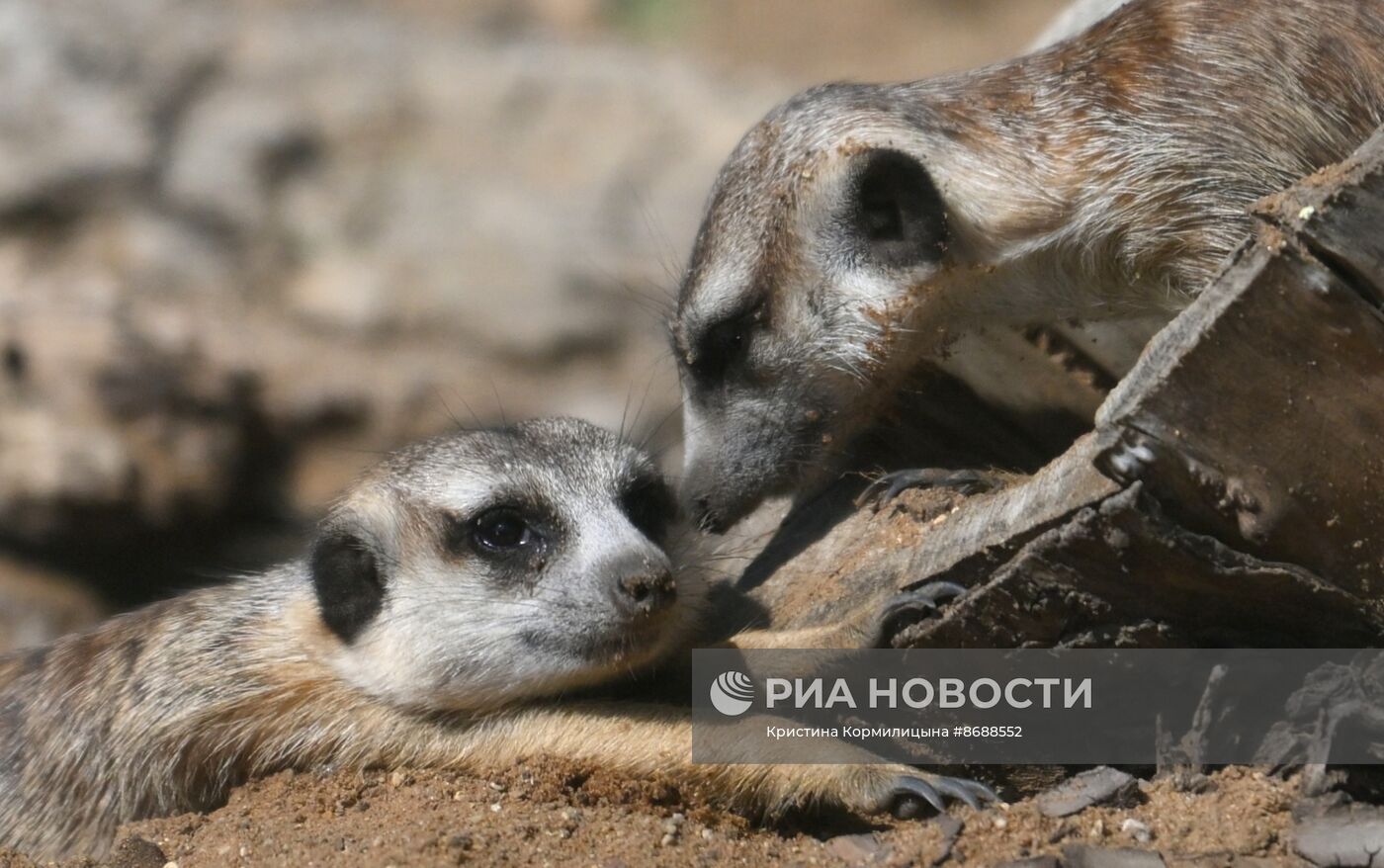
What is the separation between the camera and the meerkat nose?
144 inches

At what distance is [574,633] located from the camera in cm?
371

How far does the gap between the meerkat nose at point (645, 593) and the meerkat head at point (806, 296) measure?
70 cm

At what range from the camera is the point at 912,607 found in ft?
10.9

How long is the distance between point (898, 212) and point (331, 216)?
26.7 feet

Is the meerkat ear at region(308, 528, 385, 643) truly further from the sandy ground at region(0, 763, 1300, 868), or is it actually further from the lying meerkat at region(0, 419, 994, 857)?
the sandy ground at region(0, 763, 1300, 868)

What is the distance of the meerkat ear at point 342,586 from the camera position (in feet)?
13.2

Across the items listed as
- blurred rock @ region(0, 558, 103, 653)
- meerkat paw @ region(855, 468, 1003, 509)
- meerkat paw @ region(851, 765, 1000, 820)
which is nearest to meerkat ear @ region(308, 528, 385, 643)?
meerkat paw @ region(855, 468, 1003, 509)

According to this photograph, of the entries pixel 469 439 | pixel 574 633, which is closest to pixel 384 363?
pixel 469 439

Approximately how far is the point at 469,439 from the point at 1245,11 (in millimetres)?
2596

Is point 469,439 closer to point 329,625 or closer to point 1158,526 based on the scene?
point 329,625

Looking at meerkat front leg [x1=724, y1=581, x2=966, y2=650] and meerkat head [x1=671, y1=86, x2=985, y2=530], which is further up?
meerkat head [x1=671, y1=86, x2=985, y2=530]

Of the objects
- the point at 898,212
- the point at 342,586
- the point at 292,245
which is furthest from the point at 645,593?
the point at 292,245

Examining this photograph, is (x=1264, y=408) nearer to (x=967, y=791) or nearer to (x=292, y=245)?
(x=967, y=791)

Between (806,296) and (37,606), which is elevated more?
(806,296)
